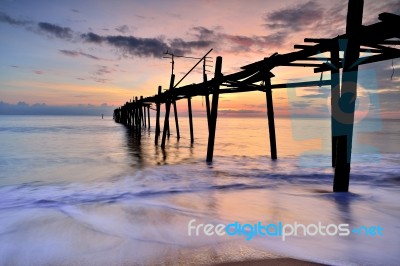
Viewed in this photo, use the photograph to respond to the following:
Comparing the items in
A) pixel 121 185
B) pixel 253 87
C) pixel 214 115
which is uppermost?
pixel 253 87

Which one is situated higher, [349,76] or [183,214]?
[349,76]

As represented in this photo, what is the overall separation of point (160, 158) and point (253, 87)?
6.13 m

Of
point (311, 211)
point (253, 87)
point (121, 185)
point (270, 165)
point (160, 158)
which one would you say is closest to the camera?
point (311, 211)

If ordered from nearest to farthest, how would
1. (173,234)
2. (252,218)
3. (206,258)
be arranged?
(206,258) → (173,234) → (252,218)

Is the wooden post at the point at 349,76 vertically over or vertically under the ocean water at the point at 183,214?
over

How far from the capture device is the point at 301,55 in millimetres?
6406

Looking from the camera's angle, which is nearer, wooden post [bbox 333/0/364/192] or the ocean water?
the ocean water

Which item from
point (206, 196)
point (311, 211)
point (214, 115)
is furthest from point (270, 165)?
point (311, 211)

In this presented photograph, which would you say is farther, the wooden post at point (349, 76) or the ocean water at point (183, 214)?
the wooden post at point (349, 76)

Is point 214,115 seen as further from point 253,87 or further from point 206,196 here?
point 206,196

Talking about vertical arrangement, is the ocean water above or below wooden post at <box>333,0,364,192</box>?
below

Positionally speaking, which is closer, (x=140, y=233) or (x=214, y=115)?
(x=140, y=233)

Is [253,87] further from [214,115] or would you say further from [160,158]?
[160,158]

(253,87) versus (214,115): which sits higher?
(253,87)
